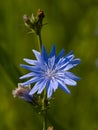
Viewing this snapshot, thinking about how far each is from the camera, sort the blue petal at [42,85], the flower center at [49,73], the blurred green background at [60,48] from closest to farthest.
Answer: the blue petal at [42,85] → the flower center at [49,73] → the blurred green background at [60,48]

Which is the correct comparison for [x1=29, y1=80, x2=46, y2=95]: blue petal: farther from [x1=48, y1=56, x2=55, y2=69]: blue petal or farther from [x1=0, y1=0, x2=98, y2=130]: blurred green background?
[x1=0, y1=0, x2=98, y2=130]: blurred green background

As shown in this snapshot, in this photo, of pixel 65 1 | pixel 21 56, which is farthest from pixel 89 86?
pixel 65 1

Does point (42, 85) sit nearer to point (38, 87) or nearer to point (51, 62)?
point (38, 87)

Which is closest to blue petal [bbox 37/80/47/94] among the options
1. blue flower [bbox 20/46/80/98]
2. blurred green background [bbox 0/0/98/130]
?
blue flower [bbox 20/46/80/98]

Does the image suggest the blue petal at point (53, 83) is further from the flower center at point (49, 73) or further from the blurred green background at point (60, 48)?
the blurred green background at point (60, 48)

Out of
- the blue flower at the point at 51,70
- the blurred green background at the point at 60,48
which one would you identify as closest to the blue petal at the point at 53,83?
the blue flower at the point at 51,70

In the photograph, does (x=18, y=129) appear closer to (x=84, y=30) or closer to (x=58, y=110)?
(x=58, y=110)
